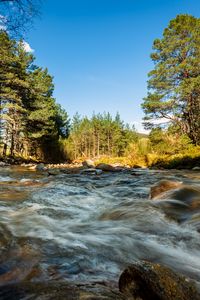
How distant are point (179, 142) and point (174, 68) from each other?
7954 millimetres

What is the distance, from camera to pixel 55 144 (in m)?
37.9

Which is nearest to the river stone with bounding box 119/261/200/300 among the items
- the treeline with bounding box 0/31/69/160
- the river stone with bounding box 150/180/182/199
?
the river stone with bounding box 150/180/182/199

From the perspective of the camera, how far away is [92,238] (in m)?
3.07

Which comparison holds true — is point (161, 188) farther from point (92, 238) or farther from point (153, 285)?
point (153, 285)

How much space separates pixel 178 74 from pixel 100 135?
4184 cm

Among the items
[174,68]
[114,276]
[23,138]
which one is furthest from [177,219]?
[23,138]

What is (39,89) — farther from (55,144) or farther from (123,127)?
(123,127)

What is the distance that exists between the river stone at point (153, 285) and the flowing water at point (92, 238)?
1.19 feet

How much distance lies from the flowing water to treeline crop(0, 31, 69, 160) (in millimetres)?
19760

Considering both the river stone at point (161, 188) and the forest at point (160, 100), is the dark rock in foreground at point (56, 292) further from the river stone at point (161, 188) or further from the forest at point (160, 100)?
the forest at point (160, 100)

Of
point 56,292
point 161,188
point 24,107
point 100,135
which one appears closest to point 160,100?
point 24,107

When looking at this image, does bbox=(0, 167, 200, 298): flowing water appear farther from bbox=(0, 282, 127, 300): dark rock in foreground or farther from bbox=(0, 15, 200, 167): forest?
bbox=(0, 15, 200, 167): forest

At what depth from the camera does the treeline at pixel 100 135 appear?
208 feet

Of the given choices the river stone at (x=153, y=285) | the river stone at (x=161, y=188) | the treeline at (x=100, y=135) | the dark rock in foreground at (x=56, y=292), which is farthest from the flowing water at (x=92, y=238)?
the treeline at (x=100, y=135)
